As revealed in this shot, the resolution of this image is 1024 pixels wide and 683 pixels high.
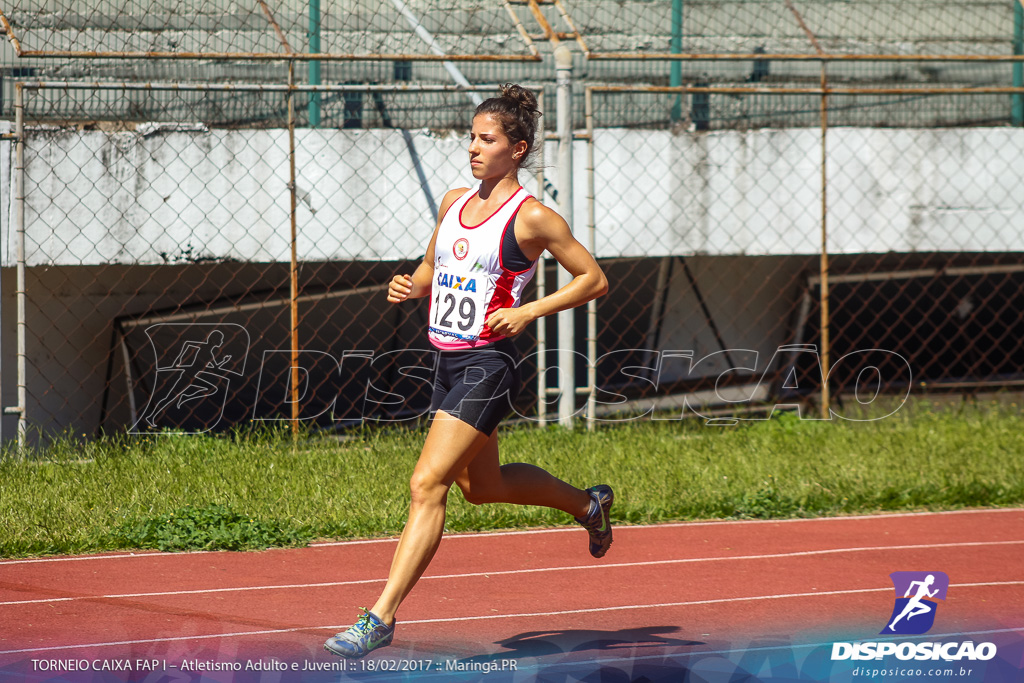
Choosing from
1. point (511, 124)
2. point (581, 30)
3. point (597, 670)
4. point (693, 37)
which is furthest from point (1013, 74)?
point (597, 670)

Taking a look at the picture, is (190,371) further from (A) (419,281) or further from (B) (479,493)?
(B) (479,493)

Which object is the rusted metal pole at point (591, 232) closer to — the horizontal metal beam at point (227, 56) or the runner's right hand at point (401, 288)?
the horizontal metal beam at point (227, 56)

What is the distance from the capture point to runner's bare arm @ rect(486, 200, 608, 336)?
3.85m

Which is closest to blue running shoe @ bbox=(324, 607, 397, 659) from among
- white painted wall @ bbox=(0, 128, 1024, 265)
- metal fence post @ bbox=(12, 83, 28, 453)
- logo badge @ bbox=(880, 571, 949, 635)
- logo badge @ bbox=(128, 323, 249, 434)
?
logo badge @ bbox=(880, 571, 949, 635)

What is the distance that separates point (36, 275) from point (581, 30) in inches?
204

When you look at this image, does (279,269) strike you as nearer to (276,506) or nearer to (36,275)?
(36,275)

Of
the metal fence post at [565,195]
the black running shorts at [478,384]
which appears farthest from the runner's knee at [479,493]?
the metal fence post at [565,195]

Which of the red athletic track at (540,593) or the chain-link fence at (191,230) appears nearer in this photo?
the red athletic track at (540,593)

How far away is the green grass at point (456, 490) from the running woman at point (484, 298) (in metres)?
2.17

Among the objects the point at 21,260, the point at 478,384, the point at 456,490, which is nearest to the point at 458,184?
the point at 456,490

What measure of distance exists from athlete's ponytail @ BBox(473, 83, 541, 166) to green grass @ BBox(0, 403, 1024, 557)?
2732 mm

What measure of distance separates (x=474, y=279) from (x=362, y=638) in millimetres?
1325

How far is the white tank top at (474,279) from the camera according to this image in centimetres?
391

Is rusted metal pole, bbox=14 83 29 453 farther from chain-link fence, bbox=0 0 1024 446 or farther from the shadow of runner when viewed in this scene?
the shadow of runner
